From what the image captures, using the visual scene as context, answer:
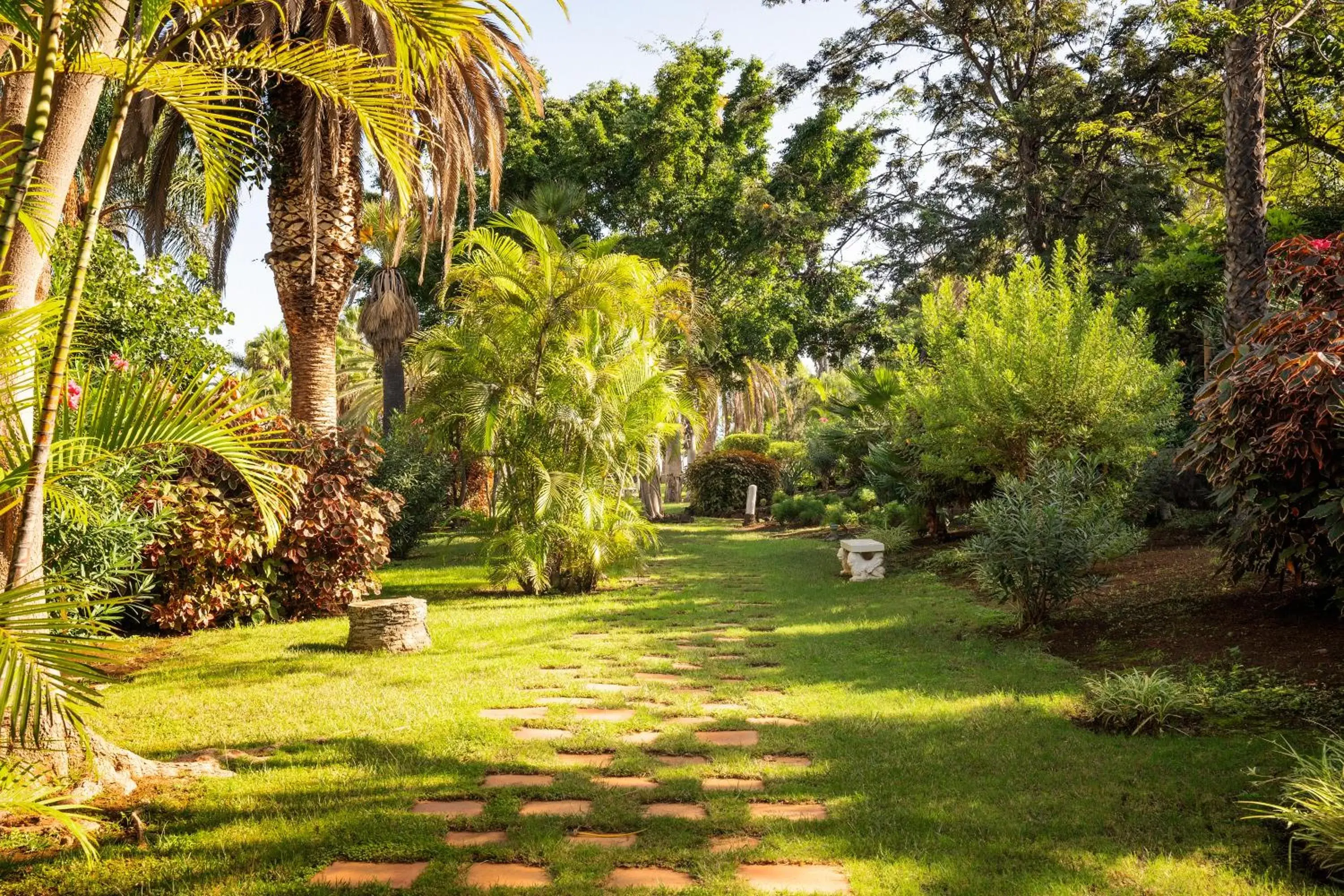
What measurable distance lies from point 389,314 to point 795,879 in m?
20.2

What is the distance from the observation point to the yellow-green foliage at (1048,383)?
9367mm

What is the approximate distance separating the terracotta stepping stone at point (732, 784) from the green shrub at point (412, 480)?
34.8 ft

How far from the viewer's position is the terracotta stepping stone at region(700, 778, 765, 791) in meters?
4.12

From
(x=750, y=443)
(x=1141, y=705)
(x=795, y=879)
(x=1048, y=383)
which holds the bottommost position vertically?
(x=795, y=879)

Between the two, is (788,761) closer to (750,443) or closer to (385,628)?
(385,628)

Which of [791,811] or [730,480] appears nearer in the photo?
[791,811]

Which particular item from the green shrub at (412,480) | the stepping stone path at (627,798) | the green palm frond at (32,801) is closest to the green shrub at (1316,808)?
the stepping stone path at (627,798)

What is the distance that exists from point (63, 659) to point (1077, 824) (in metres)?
3.83

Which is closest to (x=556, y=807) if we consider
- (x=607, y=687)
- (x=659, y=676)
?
(x=607, y=687)

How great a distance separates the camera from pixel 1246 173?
8344mm

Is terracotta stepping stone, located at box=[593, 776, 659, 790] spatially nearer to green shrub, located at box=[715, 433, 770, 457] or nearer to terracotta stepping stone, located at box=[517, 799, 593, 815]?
terracotta stepping stone, located at box=[517, 799, 593, 815]

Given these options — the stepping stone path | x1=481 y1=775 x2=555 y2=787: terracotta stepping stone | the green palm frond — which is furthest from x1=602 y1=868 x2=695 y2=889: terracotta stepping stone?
the green palm frond

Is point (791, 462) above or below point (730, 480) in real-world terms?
above

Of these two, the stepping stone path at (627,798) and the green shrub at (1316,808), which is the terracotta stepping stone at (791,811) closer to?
the stepping stone path at (627,798)
